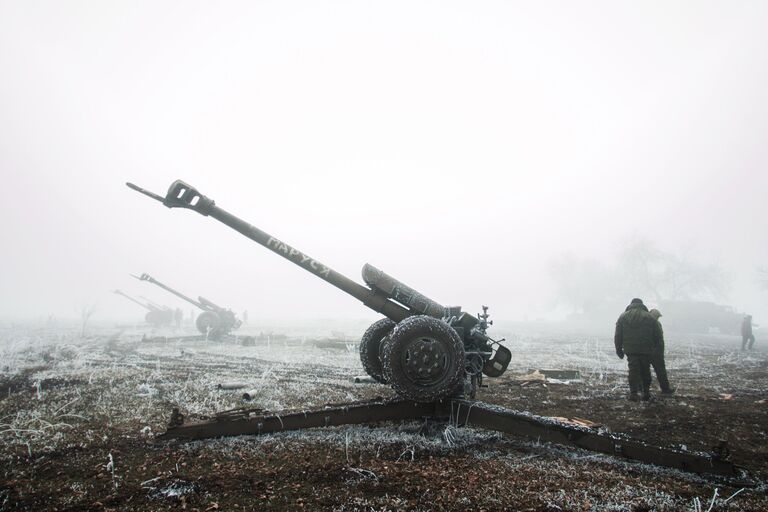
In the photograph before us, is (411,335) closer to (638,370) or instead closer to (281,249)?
(281,249)

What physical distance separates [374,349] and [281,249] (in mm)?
2215

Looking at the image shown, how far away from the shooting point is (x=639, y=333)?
23.9 feet

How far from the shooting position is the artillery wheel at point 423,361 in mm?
4418

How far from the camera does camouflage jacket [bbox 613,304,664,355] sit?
7.24 meters

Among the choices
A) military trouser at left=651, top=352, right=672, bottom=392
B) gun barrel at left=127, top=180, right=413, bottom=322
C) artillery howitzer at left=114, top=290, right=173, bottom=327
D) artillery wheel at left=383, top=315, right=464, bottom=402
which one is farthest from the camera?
artillery howitzer at left=114, top=290, right=173, bottom=327

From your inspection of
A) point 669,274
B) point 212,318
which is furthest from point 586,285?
point 212,318

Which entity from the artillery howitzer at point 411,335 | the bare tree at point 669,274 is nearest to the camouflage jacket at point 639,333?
the artillery howitzer at point 411,335

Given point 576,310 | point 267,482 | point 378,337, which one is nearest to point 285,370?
point 378,337

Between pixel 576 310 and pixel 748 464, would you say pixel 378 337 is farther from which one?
pixel 576 310

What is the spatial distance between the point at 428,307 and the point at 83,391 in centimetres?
663

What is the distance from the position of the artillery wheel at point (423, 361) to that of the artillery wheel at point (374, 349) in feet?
5.08

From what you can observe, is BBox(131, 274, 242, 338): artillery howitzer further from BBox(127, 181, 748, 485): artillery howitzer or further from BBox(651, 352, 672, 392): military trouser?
BBox(651, 352, 672, 392): military trouser

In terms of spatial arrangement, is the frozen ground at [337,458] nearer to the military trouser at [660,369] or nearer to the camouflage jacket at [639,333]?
the military trouser at [660,369]

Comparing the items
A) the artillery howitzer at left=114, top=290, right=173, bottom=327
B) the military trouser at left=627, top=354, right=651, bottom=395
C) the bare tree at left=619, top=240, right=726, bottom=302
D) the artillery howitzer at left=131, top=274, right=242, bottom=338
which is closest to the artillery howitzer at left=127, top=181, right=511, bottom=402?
the military trouser at left=627, top=354, right=651, bottom=395
